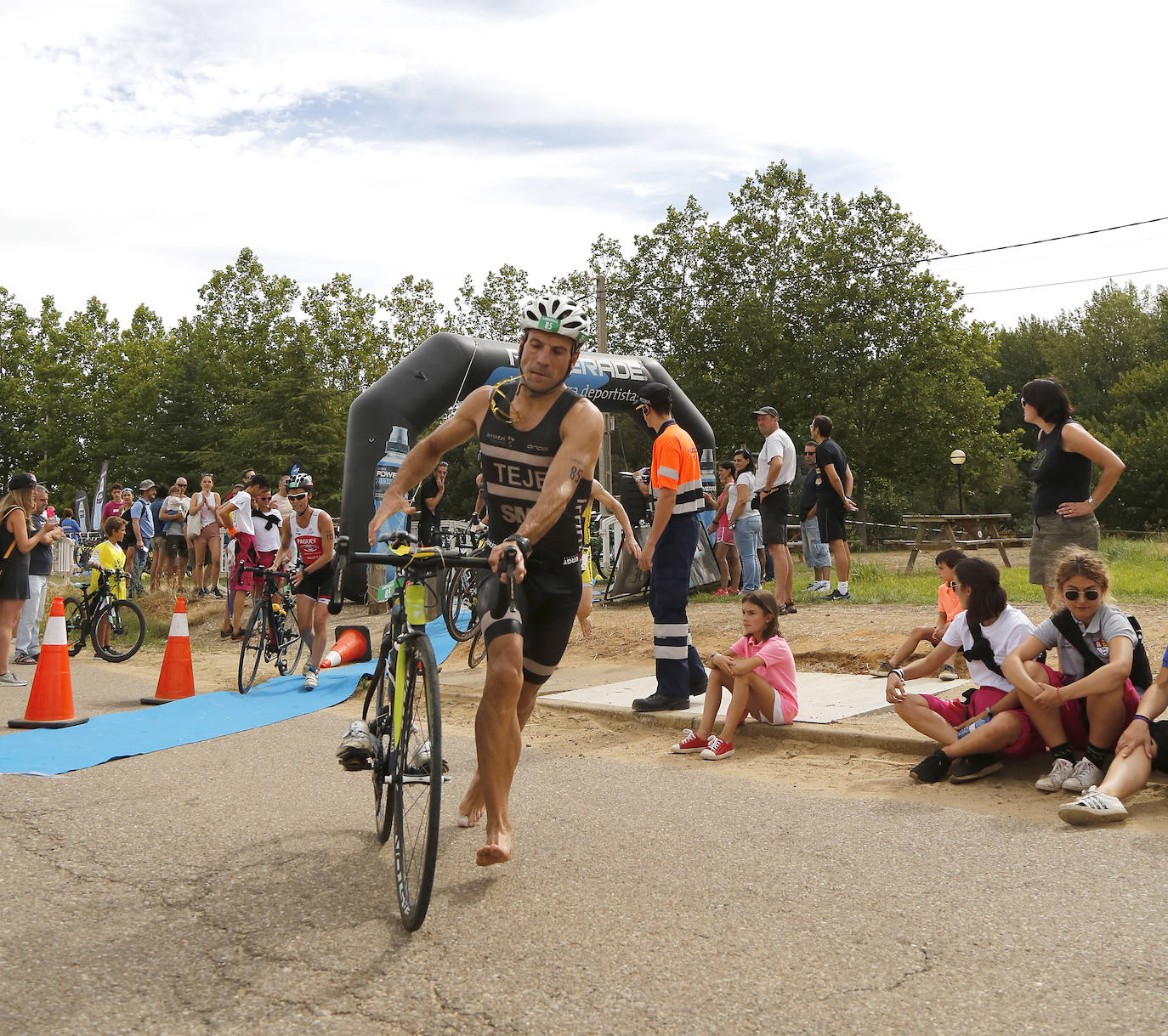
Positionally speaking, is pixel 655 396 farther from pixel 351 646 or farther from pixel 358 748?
pixel 351 646

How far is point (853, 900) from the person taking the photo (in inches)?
151

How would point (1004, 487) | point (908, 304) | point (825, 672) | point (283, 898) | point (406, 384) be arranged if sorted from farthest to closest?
point (1004, 487) → point (908, 304) → point (406, 384) → point (825, 672) → point (283, 898)

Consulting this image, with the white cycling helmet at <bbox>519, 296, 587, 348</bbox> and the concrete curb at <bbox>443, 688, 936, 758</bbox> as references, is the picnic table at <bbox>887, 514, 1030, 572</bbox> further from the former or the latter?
the white cycling helmet at <bbox>519, 296, 587, 348</bbox>

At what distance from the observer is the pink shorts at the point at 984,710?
5.54 m

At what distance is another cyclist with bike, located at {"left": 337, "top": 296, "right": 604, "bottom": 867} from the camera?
4156mm

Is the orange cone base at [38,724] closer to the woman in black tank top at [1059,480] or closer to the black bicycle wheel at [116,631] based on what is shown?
the black bicycle wheel at [116,631]

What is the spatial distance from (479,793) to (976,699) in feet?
8.85

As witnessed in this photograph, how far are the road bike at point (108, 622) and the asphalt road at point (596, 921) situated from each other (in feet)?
25.7

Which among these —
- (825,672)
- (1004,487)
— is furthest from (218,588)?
(1004,487)

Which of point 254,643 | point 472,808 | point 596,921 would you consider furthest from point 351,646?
point 596,921

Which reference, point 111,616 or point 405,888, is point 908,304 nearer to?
point 111,616

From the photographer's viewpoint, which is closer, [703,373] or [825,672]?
[825,672]

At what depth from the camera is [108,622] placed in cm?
1312

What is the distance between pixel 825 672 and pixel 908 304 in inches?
1308
